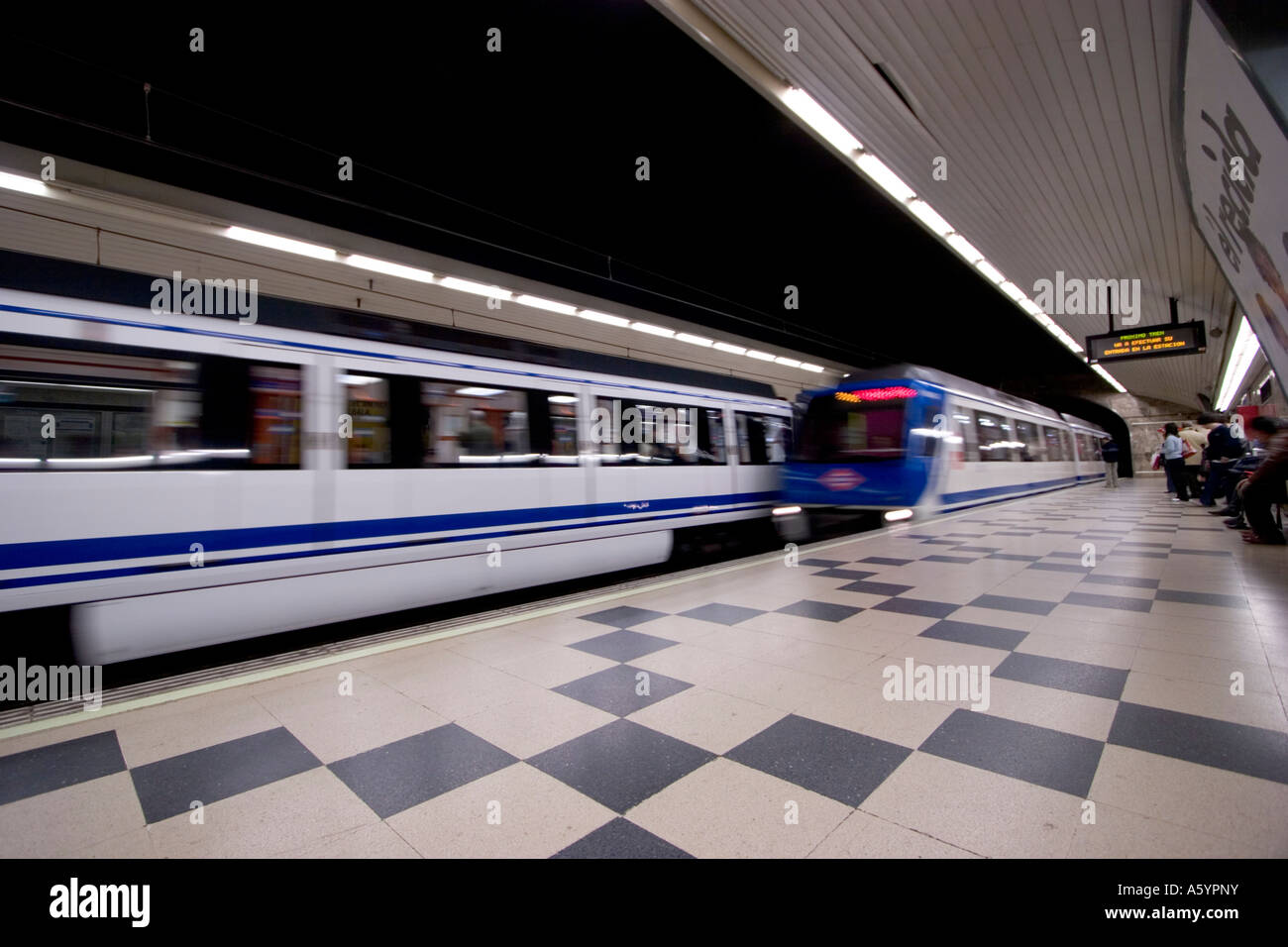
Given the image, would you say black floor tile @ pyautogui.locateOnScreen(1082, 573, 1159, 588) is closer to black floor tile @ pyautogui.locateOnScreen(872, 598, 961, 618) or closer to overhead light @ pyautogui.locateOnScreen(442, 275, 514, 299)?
black floor tile @ pyautogui.locateOnScreen(872, 598, 961, 618)

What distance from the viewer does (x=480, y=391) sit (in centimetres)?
459

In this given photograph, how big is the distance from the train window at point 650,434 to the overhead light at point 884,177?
3152 mm

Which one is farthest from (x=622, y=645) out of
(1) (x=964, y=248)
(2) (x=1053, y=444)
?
(2) (x=1053, y=444)

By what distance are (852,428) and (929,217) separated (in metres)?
2.88

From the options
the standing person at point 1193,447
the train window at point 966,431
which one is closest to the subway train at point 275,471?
the train window at point 966,431

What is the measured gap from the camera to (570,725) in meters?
2.25

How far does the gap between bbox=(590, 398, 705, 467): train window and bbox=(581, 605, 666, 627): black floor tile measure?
1.85m

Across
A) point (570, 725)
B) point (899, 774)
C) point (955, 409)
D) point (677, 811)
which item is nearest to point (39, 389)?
point (570, 725)

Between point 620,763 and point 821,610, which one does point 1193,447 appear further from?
point 620,763
